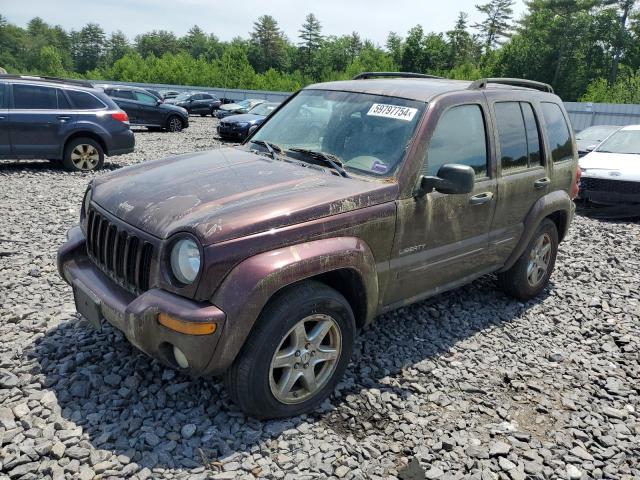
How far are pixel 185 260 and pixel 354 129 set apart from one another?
1.66 metres

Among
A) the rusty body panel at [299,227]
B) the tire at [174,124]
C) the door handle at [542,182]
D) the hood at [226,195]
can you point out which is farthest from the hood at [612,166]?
the tire at [174,124]

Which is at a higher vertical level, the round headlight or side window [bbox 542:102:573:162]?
side window [bbox 542:102:573:162]

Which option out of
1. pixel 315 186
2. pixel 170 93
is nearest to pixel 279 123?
pixel 315 186

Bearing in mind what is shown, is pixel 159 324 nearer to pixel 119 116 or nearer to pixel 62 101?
pixel 62 101

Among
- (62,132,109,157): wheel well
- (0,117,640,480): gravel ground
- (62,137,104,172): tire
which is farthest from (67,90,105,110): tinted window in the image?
(0,117,640,480): gravel ground

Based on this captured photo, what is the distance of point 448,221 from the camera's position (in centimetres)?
379

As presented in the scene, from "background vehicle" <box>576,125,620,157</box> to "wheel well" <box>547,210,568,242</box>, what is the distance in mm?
6787

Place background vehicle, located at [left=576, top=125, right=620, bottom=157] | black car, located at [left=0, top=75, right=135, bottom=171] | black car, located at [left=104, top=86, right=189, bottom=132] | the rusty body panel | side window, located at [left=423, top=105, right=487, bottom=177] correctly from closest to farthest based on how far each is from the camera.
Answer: the rusty body panel, side window, located at [left=423, top=105, right=487, bottom=177], black car, located at [left=0, top=75, right=135, bottom=171], background vehicle, located at [left=576, top=125, right=620, bottom=157], black car, located at [left=104, top=86, right=189, bottom=132]

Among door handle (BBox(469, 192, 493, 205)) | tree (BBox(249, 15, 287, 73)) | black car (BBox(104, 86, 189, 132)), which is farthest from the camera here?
tree (BBox(249, 15, 287, 73))

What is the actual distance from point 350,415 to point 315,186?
55.4 inches

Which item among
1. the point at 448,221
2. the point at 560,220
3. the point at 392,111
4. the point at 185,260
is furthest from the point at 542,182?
the point at 185,260

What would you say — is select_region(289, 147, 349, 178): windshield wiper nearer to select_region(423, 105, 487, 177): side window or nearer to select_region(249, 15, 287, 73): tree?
select_region(423, 105, 487, 177): side window

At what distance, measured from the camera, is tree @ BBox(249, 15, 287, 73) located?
289ft

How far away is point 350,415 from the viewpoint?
3.29 metres
